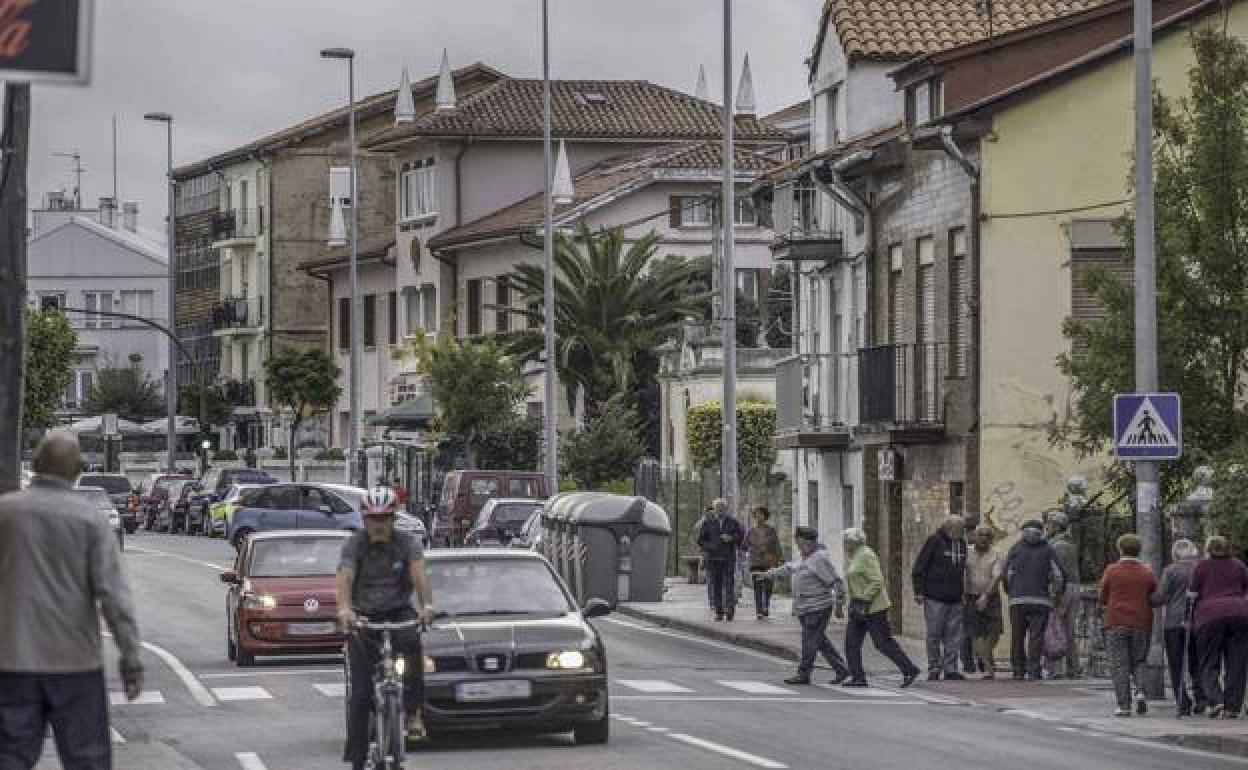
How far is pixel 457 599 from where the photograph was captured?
79.9ft

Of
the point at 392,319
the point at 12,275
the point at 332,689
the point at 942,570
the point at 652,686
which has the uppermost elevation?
the point at 392,319

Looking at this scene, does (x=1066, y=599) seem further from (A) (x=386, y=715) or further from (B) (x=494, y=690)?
(A) (x=386, y=715)

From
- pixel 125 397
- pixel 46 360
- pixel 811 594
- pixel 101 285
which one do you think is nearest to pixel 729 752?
pixel 811 594

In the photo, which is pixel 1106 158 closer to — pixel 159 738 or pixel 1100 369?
pixel 1100 369

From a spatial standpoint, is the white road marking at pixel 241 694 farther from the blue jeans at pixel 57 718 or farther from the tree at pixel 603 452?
the tree at pixel 603 452

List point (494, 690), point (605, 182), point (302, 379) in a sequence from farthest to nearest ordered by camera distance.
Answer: point (302, 379) → point (605, 182) → point (494, 690)

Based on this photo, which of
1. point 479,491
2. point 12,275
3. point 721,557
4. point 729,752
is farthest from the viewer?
point 479,491

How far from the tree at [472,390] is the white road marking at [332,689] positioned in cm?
4215

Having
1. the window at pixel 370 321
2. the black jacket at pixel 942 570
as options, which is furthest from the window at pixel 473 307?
the black jacket at pixel 942 570

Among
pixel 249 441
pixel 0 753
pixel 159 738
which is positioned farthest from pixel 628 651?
pixel 249 441

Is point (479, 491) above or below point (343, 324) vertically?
below

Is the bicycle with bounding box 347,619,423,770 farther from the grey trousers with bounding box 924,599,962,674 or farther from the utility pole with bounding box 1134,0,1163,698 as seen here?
the grey trousers with bounding box 924,599,962,674

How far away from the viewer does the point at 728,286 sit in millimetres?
47688

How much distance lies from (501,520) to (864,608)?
22.9 meters
